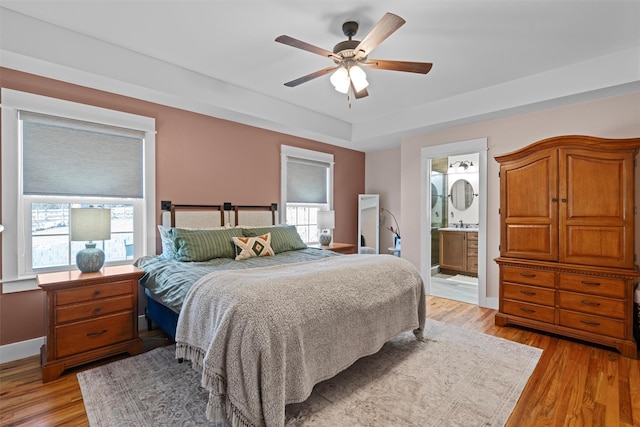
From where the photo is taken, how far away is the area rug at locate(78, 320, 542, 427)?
184 centimetres

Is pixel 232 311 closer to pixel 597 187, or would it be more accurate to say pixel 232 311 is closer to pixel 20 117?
pixel 20 117

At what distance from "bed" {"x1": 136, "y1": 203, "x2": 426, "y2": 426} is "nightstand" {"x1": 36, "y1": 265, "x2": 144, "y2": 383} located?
0.23 metres

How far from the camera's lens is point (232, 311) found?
167 cm

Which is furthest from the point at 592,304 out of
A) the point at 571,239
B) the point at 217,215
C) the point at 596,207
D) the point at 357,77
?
the point at 217,215

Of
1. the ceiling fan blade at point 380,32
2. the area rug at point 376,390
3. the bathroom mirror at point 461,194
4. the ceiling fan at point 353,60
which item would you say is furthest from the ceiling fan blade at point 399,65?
the bathroom mirror at point 461,194

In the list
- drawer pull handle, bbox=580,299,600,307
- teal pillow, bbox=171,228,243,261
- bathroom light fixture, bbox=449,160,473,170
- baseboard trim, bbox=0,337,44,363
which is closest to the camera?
baseboard trim, bbox=0,337,44,363

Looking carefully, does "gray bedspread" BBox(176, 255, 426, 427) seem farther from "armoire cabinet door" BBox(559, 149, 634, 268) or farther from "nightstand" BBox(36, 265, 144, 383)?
"armoire cabinet door" BBox(559, 149, 634, 268)

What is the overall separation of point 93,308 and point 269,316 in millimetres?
1717

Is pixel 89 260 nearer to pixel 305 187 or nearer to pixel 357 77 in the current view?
pixel 357 77

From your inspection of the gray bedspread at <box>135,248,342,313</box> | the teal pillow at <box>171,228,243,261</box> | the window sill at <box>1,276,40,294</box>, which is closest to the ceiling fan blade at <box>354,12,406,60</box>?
the gray bedspread at <box>135,248,342,313</box>

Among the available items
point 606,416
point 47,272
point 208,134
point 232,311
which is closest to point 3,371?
point 47,272

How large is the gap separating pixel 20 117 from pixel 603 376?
5.07 metres

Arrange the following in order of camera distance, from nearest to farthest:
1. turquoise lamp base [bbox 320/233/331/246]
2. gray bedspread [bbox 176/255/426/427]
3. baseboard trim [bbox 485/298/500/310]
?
gray bedspread [bbox 176/255/426/427] → baseboard trim [bbox 485/298/500/310] → turquoise lamp base [bbox 320/233/331/246]

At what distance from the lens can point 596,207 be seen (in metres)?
2.84
